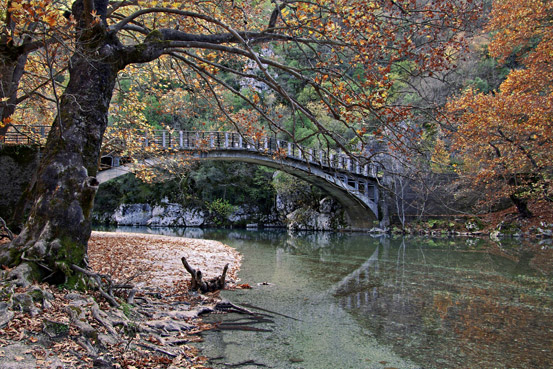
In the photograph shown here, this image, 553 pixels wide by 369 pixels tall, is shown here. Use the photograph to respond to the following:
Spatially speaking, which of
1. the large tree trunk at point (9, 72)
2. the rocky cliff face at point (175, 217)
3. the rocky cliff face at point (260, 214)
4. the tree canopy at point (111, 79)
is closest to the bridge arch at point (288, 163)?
the rocky cliff face at point (260, 214)

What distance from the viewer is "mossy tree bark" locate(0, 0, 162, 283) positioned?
15.0 feet

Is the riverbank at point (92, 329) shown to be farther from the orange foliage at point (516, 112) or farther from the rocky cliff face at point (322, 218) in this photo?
the rocky cliff face at point (322, 218)

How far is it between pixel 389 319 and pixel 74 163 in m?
4.72

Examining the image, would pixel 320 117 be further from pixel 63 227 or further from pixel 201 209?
pixel 63 227

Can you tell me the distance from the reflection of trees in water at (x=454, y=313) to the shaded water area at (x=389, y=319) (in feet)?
0.04

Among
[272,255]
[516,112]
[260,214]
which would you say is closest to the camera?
[272,255]

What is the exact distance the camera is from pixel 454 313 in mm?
6004

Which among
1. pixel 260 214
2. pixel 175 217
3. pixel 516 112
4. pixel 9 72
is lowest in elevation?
pixel 175 217

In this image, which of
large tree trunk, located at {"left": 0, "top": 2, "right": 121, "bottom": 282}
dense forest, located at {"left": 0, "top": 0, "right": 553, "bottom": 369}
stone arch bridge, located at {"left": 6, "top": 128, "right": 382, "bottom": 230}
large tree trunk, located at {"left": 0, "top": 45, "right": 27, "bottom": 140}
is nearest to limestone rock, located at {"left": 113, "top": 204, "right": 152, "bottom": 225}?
stone arch bridge, located at {"left": 6, "top": 128, "right": 382, "bottom": 230}

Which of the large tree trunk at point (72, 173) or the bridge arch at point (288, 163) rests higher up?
the bridge arch at point (288, 163)

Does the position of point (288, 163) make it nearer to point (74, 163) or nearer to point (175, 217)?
point (175, 217)

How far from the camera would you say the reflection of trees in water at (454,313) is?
169 inches

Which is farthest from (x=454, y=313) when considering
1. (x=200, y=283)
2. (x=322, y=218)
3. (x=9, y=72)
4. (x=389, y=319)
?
(x=322, y=218)

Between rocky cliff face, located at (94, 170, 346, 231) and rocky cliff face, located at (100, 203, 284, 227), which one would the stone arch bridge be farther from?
rocky cliff face, located at (100, 203, 284, 227)
